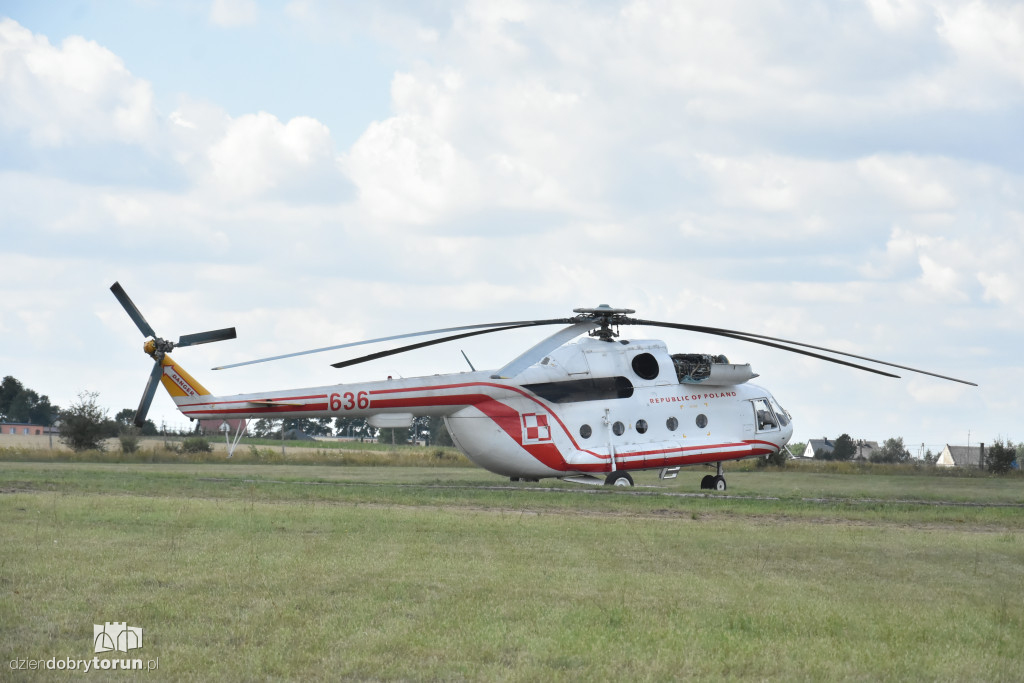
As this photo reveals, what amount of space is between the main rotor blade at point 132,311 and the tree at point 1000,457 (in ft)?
109

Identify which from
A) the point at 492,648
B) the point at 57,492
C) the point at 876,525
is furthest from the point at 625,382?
the point at 492,648

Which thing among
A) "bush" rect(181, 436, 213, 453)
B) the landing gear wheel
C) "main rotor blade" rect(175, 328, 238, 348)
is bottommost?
the landing gear wheel

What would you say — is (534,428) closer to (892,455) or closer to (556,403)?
(556,403)

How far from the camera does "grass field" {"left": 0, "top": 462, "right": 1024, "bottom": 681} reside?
795cm

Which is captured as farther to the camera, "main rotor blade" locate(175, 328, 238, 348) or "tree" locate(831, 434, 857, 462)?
"tree" locate(831, 434, 857, 462)

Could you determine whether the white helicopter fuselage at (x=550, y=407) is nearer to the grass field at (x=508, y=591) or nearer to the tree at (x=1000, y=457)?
the grass field at (x=508, y=591)

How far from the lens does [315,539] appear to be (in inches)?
569

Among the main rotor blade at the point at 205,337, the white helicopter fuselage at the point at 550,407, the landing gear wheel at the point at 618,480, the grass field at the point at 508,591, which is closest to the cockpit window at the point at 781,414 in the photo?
the white helicopter fuselage at the point at 550,407

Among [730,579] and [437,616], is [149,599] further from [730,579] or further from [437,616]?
[730,579]

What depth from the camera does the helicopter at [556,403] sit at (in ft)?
90.2

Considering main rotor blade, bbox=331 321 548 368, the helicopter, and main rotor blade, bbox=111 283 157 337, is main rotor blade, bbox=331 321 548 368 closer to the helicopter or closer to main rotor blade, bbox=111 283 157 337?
the helicopter

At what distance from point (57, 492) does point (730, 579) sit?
16.1m

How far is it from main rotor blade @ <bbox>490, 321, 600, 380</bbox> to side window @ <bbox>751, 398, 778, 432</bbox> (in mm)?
6185

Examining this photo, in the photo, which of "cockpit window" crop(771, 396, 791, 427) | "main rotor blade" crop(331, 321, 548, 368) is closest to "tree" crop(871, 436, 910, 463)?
"cockpit window" crop(771, 396, 791, 427)
